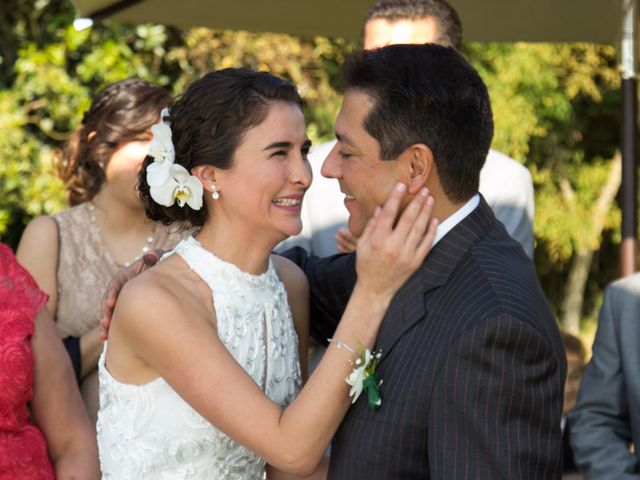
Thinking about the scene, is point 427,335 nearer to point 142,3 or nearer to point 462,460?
point 462,460

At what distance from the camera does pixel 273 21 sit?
612 cm

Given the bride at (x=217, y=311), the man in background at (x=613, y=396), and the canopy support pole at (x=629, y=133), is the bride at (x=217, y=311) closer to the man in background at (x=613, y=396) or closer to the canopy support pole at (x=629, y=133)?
the man in background at (x=613, y=396)

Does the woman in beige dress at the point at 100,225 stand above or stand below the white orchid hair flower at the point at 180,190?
below

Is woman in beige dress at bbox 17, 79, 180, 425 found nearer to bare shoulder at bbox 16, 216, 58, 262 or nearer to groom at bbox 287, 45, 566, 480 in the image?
bare shoulder at bbox 16, 216, 58, 262

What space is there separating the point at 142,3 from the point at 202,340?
3.04 meters

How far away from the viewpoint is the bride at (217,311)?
2947 millimetres

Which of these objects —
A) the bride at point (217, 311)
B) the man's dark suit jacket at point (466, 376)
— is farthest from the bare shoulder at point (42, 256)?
the man's dark suit jacket at point (466, 376)

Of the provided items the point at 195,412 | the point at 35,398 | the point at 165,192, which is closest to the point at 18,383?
the point at 35,398

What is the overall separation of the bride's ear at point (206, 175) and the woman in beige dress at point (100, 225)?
4.34ft

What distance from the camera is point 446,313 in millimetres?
2678

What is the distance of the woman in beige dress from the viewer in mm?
4504

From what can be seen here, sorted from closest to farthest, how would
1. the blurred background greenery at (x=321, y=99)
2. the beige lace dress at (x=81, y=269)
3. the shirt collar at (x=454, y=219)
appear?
the shirt collar at (x=454, y=219), the beige lace dress at (x=81, y=269), the blurred background greenery at (x=321, y=99)

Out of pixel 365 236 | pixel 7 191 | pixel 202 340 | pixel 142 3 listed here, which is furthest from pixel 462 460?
pixel 7 191

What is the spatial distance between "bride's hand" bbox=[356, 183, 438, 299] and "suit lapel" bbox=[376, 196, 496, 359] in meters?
0.03
